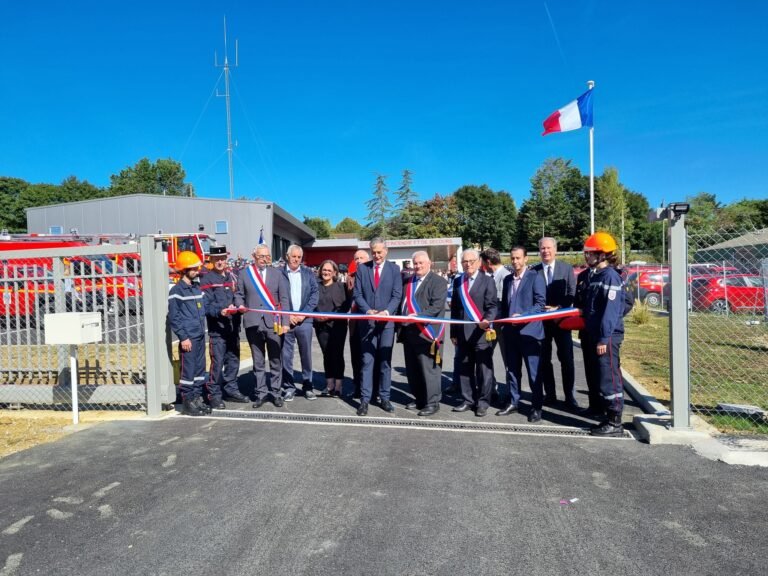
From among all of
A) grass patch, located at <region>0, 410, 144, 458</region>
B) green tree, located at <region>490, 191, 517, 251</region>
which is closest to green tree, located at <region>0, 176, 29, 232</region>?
green tree, located at <region>490, 191, 517, 251</region>

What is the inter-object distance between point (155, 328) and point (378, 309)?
278cm

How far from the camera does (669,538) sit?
129 inches

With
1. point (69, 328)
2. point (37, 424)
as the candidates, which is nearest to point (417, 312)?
point (69, 328)

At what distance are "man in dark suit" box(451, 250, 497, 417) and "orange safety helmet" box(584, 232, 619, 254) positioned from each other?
1274 mm

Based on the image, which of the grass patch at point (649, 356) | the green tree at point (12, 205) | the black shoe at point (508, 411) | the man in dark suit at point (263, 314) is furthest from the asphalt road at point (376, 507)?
the green tree at point (12, 205)

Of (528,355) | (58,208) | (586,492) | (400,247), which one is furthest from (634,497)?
(58,208)

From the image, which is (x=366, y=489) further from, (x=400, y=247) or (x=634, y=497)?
(x=400, y=247)

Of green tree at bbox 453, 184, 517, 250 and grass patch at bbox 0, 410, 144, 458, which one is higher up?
green tree at bbox 453, 184, 517, 250

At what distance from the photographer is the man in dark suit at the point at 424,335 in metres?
6.32

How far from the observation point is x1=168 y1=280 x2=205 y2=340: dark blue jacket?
6.20m

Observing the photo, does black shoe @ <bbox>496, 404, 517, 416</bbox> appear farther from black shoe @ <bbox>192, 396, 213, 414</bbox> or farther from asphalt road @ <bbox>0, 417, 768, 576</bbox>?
black shoe @ <bbox>192, 396, 213, 414</bbox>

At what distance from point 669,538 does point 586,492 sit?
0.75 m

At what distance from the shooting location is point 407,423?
5.92 meters

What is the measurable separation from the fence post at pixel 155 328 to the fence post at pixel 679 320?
580 cm
